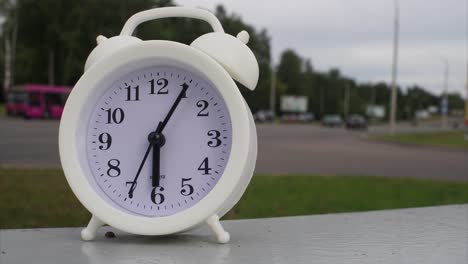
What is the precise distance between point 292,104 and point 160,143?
307 feet

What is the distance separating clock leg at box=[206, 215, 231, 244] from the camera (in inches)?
133

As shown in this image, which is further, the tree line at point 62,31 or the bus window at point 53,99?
the tree line at point 62,31

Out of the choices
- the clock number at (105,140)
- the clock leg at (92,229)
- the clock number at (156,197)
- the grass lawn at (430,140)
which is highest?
the clock number at (105,140)

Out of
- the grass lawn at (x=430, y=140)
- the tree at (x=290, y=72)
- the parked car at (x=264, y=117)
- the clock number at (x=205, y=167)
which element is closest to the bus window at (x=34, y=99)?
the grass lawn at (x=430, y=140)

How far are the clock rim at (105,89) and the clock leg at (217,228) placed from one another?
50 mm

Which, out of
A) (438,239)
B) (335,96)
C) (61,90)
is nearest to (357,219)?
(438,239)

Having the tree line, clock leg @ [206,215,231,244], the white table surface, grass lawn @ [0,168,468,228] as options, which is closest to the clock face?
clock leg @ [206,215,231,244]

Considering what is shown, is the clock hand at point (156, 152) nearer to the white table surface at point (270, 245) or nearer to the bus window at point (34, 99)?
the white table surface at point (270, 245)

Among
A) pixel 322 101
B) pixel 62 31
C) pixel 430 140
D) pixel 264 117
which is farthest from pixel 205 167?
pixel 322 101

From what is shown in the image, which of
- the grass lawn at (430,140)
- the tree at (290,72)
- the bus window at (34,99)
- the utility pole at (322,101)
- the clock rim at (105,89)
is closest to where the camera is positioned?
the clock rim at (105,89)

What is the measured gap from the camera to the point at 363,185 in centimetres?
1082

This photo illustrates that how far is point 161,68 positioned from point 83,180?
66cm

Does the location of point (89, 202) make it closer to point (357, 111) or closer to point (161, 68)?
point (161, 68)

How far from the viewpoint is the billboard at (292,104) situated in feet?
313
